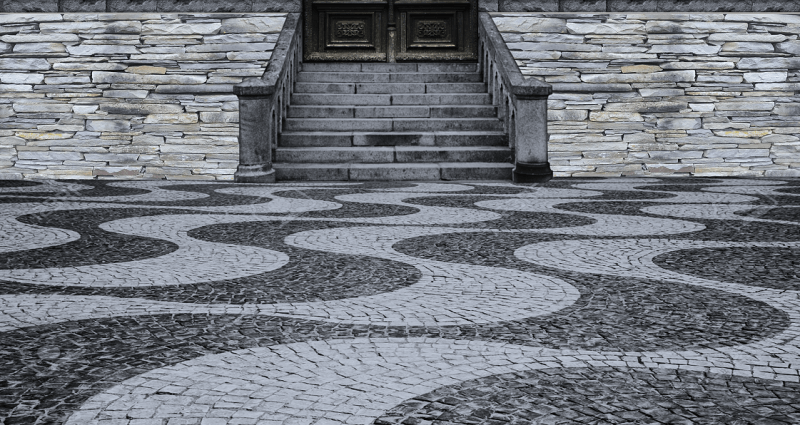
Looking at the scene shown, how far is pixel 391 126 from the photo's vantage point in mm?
10547

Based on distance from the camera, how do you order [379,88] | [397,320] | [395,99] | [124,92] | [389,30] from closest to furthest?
[397,320] < [124,92] < [395,99] < [379,88] < [389,30]

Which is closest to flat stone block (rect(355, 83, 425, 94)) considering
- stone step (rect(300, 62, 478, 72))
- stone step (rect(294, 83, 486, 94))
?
stone step (rect(294, 83, 486, 94))

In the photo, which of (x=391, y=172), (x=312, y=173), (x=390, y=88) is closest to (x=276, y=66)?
(x=312, y=173)

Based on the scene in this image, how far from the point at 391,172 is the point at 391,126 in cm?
124

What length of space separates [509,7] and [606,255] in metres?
9.05

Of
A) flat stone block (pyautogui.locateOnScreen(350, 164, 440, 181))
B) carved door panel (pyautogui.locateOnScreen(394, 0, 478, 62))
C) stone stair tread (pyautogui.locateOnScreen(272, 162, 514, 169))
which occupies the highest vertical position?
carved door panel (pyautogui.locateOnScreen(394, 0, 478, 62))

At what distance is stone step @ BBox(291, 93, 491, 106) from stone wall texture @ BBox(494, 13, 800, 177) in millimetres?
854

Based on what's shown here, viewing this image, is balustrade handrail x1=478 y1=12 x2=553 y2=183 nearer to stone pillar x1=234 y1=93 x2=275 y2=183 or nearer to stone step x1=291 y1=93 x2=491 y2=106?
stone step x1=291 y1=93 x2=491 y2=106

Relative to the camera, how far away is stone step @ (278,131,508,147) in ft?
33.6

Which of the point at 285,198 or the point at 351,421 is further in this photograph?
the point at 285,198

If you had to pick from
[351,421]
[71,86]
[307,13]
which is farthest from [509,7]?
[351,421]

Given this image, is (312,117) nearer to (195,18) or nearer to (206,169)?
(206,169)

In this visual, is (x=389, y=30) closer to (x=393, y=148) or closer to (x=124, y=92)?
(x=393, y=148)

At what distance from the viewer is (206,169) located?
993cm
